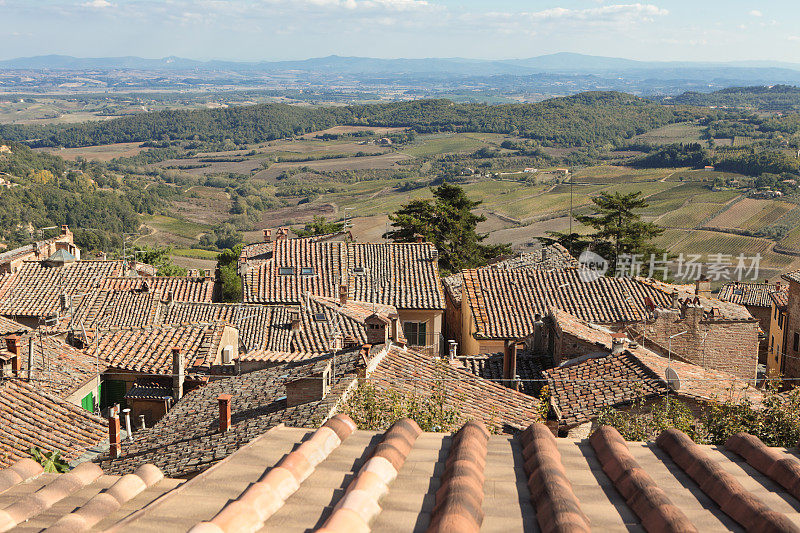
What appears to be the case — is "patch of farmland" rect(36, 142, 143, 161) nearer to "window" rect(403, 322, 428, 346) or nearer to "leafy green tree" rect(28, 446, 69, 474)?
"window" rect(403, 322, 428, 346)

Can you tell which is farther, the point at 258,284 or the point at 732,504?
the point at 258,284

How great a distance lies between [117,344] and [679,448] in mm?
14083

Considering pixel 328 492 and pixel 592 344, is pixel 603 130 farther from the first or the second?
pixel 328 492

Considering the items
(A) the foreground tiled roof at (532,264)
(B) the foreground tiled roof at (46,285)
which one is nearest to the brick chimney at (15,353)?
(B) the foreground tiled roof at (46,285)

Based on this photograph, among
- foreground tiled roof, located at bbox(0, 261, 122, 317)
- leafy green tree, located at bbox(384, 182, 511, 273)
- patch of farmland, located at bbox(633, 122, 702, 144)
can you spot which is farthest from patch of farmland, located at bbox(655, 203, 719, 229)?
patch of farmland, located at bbox(633, 122, 702, 144)

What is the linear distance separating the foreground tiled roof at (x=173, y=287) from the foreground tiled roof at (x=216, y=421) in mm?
A: 15550

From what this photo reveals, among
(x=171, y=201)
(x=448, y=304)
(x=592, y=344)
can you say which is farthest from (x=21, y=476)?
(x=171, y=201)

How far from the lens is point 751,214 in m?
Result: 80.1

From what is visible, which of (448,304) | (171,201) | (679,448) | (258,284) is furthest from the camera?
(171,201)

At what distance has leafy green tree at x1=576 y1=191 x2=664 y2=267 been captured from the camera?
143 ft

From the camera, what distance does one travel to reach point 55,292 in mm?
28047

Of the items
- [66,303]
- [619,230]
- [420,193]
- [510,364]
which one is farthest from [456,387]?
[420,193]

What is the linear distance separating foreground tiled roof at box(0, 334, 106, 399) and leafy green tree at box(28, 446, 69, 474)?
2.90m

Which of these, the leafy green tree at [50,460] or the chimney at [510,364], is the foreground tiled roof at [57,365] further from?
the chimney at [510,364]
